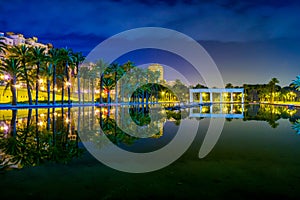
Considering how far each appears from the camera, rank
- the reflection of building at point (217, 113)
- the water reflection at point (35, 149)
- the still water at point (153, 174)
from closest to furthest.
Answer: the still water at point (153, 174)
the water reflection at point (35, 149)
the reflection of building at point (217, 113)

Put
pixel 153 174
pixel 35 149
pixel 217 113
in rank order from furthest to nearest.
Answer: pixel 217 113
pixel 35 149
pixel 153 174

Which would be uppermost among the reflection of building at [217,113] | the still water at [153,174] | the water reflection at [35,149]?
the reflection of building at [217,113]

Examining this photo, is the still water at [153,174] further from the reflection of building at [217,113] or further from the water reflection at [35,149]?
the reflection of building at [217,113]

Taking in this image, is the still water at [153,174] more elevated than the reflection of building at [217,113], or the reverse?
the reflection of building at [217,113]

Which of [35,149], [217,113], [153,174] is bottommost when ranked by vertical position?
→ [153,174]

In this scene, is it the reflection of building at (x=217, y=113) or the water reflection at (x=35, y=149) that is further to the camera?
the reflection of building at (x=217, y=113)

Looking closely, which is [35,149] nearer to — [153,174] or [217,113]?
[153,174]

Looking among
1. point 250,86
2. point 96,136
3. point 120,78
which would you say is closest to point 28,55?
point 120,78

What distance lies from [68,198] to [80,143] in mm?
6737

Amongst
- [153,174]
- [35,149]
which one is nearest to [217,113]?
[35,149]

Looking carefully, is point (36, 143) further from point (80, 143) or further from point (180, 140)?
point (180, 140)

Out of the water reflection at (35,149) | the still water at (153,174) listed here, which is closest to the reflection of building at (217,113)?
the still water at (153,174)

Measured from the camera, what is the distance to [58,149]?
10555 mm

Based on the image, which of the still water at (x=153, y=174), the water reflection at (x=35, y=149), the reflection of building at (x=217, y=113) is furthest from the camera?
the reflection of building at (x=217, y=113)
